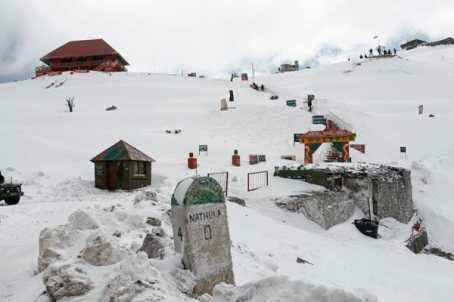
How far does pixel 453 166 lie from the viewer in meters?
32.2

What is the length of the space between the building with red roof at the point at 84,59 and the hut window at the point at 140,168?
55.9 m

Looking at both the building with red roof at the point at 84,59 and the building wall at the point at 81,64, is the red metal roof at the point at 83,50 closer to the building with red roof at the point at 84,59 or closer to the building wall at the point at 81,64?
the building with red roof at the point at 84,59

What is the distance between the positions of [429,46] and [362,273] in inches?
4669

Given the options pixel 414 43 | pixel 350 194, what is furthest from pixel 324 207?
pixel 414 43

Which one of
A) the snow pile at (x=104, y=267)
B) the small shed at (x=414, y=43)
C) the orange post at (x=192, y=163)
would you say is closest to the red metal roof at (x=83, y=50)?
the orange post at (x=192, y=163)

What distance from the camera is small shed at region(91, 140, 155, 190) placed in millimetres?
20250

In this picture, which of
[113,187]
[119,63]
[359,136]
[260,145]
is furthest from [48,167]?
[119,63]

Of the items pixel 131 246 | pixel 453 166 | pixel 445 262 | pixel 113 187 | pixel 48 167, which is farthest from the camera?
pixel 453 166

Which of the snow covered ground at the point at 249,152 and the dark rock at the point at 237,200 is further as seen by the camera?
the dark rock at the point at 237,200

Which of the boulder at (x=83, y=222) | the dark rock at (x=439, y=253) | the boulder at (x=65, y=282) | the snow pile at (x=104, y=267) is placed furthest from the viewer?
the dark rock at (x=439, y=253)

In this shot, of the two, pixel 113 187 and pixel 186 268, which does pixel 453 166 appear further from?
pixel 186 268

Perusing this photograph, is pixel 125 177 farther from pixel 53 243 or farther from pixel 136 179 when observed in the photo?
pixel 53 243

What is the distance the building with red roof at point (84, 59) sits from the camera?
7419 cm

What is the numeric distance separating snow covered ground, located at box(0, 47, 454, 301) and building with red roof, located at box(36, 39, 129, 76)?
1092cm
